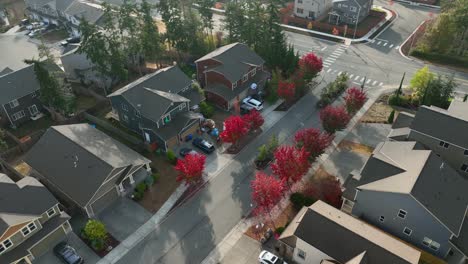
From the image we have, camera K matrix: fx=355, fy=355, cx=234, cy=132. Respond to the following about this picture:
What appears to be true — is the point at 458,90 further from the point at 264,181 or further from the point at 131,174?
the point at 131,174

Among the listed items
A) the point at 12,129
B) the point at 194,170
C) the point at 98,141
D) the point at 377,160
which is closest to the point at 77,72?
the point at 12,129

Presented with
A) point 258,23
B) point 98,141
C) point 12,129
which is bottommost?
point 12,129

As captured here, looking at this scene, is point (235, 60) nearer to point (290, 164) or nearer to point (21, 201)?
point (290, 164)

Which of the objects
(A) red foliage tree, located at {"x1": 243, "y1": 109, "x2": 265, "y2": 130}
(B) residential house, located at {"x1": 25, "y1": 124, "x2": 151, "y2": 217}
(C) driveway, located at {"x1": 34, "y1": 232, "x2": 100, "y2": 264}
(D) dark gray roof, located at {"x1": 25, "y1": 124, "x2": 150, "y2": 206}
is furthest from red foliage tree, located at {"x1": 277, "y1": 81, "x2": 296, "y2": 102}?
(C) driveway, located at {"x1": 34, "y1": 232, "x2": 100, "y2": 264}

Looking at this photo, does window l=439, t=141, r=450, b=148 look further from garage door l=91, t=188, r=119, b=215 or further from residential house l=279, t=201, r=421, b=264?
garage door l=91, t=188, r=119, b=215

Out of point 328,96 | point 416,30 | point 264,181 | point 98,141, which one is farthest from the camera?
point 416,30

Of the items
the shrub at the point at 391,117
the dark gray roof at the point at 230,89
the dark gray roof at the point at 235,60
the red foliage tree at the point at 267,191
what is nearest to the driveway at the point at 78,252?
the red foliage tree at the point at 267,191

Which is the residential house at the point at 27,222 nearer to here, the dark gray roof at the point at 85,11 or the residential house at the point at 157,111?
the residential house at the point at 157,111
